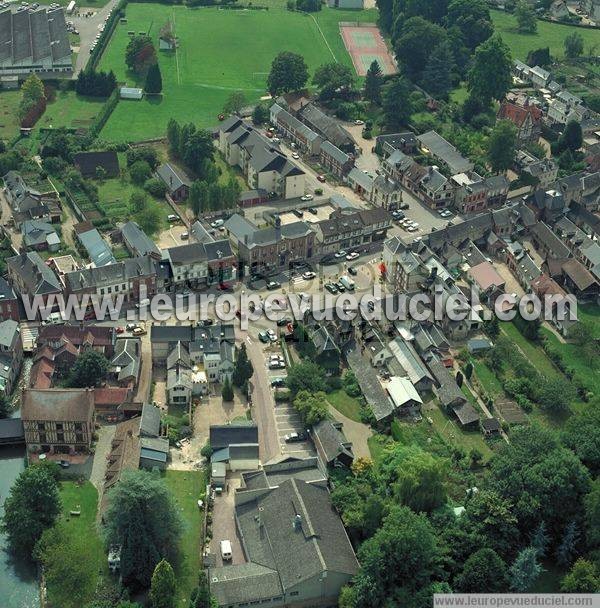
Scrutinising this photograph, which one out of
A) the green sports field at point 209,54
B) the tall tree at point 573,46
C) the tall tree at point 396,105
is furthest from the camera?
the tall tree at point 573,46

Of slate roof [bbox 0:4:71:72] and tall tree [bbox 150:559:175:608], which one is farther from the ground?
slate roof [bbox 0:4:71:72]

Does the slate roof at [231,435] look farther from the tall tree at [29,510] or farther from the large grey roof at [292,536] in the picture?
the tall tree at [29,510]

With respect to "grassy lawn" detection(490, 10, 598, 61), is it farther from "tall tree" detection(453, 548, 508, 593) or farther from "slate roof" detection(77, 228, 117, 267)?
"tall tree" detection(453, 548, 508, 593)

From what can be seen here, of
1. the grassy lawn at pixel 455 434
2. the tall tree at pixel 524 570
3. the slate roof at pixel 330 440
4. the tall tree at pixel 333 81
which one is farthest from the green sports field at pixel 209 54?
the tall tree at pixel 524 570

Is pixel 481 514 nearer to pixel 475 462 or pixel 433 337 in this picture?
pixel 475 462

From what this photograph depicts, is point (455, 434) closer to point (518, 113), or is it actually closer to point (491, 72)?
point (518, 113)

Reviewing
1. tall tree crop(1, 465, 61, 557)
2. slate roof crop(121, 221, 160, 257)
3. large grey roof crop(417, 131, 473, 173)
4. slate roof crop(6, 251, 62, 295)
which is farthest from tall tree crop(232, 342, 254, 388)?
large grey roof crop(417, 131, 473, 173)
